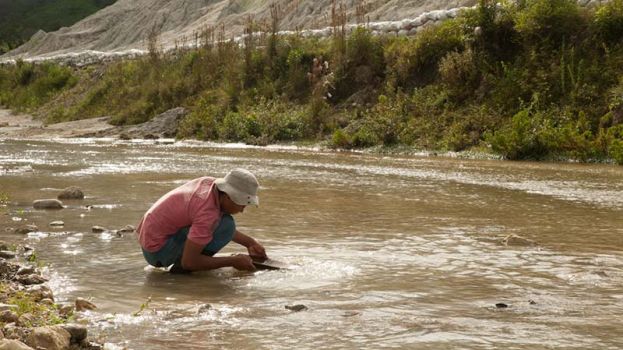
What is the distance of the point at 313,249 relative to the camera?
22.7 feet

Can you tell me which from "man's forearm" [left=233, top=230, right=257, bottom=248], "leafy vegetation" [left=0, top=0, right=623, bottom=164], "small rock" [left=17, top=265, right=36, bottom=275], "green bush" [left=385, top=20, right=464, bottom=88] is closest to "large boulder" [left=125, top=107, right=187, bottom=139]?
"leafy vegetation" [left=0, top=0, right=623, bottom=164]

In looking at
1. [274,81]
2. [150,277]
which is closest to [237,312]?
[150,277]

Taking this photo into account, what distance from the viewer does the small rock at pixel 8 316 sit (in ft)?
13.0

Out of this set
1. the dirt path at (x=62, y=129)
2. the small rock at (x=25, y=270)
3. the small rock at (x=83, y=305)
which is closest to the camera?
the small rock at (x=83, y=305)

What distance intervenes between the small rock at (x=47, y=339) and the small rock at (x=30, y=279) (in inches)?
64.6

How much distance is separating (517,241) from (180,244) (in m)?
2.91

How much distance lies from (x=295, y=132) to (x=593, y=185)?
1115 centimetres

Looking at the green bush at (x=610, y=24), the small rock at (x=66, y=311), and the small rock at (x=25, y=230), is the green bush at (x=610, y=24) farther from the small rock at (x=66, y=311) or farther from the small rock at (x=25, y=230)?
the small rock at (x=66, y=311)

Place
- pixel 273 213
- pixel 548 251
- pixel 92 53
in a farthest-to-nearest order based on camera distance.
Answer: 1. pixel 92 53
2. pixel 273 213
3. pixel 548 251

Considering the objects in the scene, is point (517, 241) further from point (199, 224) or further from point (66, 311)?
point (66, 311)

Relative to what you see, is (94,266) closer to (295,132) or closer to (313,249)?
(313,249)

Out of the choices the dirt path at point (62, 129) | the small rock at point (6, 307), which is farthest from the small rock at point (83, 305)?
the dirt path at point (62, 129)

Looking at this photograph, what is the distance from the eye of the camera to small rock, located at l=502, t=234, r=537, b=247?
23.0 feet

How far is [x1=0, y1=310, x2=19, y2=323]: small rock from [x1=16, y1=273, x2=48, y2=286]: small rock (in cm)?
132
